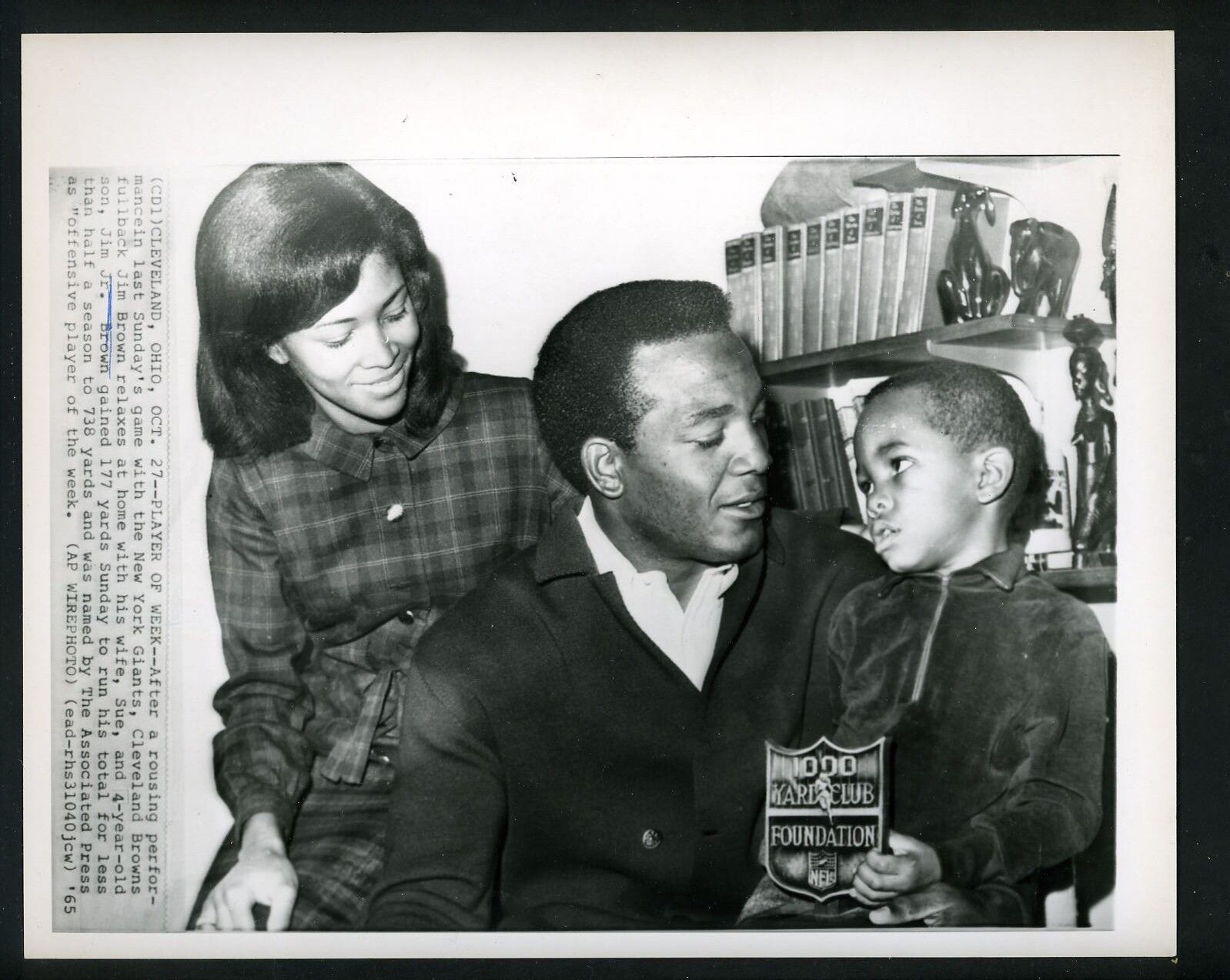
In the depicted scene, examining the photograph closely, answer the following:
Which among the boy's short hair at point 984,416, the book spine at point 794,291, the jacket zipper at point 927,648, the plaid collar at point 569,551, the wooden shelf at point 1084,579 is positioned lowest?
the jacket zipper at point 927,648

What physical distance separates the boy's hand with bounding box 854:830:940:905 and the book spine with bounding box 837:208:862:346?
2.32 feet

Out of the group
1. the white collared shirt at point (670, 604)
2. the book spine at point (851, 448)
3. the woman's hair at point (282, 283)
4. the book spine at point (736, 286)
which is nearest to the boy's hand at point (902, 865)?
the white collared shirt at point (670, 604)

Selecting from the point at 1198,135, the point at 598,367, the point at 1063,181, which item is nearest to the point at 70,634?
the point at 598,367

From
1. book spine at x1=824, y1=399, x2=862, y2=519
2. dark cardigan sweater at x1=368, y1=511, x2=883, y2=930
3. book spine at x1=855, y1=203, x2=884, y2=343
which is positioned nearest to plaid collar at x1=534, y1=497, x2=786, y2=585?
dark cardigan sweater at x1=368, y1=511, x2=883, y2=930

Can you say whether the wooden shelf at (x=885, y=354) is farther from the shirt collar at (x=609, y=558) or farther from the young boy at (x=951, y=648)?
the shirt collar at (x=609, y=558)

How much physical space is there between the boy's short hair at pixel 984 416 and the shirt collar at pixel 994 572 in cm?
4

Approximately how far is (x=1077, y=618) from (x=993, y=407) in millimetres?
325

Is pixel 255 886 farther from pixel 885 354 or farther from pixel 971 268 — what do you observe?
pixel 971 268

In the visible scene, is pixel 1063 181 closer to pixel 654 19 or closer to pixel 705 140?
pixel 705 140

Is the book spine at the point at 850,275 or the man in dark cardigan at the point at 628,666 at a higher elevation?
the book spine at the point at 850,275

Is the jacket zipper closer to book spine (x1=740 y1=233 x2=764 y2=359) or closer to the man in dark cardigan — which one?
the man in dark cardigan

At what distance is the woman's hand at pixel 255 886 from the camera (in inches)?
60.6

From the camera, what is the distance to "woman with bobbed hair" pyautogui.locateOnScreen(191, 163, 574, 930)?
153cm

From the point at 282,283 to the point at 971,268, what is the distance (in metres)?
0.98
